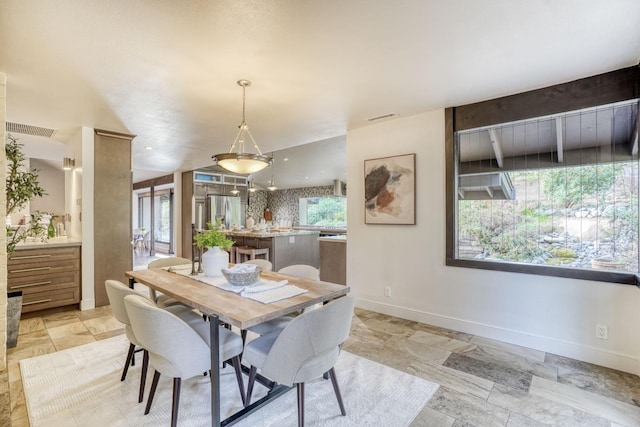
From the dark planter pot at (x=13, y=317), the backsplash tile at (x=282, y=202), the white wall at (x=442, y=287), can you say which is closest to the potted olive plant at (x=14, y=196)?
the dark planter pot at (x=13, y=317)

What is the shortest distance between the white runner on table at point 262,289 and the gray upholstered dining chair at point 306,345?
323 mm

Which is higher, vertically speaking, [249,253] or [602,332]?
[249,253]

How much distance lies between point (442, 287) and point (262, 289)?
7.21ft

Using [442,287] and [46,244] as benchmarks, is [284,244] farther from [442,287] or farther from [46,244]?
[46,244]

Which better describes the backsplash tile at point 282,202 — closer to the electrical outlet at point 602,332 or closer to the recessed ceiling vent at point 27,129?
the recessed ceiling vent at point 27,129

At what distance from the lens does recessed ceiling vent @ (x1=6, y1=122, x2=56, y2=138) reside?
3875mm

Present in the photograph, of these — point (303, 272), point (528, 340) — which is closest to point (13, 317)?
point (303, 272)

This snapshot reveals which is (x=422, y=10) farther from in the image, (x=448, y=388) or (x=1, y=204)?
(x=1, y=204)

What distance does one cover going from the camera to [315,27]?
6.17 ft

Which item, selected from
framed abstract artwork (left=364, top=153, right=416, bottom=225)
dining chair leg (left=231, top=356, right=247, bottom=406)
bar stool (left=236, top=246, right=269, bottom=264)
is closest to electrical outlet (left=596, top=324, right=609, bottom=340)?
framed abstract artwork (left=364, top=153, right=416, bottom=225)

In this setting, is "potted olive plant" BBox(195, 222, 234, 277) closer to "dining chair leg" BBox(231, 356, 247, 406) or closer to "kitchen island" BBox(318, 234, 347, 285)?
"dining chair leg" BBox(231, 356, 247, 406)

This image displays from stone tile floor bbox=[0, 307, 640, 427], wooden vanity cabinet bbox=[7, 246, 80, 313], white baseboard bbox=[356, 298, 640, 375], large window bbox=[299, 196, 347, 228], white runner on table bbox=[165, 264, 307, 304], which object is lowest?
stone tile floor bbox=[0, 307, 640, 427]

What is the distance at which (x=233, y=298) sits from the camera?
1914 mm

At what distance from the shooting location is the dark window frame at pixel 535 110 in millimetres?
2441
